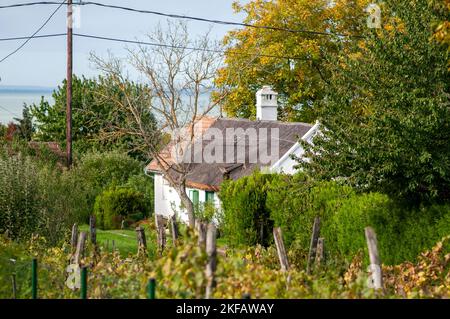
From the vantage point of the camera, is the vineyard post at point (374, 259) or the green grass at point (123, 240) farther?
the green grass at point (123, 240)

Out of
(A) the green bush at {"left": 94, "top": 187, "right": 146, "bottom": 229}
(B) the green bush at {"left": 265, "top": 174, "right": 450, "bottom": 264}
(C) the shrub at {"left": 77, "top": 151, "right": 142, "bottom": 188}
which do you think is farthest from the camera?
(C) the shrub at {"left": 77, "top": 151, "right": 142, "bottom": 188}

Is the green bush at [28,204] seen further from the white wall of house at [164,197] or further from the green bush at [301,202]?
the white wall of house at [164,197]

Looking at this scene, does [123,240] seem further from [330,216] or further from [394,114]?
[394,114]

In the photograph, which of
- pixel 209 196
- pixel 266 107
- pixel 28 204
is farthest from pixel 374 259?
pixel 266 107

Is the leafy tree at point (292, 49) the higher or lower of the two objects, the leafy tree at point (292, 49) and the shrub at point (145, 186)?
the higher

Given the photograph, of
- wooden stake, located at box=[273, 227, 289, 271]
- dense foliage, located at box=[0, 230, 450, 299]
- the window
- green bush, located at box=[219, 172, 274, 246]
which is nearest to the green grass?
green bush, located at box=[219, 172, 274, 246]

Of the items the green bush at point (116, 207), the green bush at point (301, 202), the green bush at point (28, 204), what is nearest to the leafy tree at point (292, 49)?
the green bush at point (116, 207)

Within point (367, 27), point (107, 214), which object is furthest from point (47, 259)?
point (107, 214)

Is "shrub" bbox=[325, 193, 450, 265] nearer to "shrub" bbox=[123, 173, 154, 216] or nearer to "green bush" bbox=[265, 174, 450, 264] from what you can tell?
"green bush" bbox=[265, 174, 450, 264]

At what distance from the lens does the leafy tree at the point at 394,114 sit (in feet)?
55.8

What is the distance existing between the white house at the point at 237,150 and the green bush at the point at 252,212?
4.87m

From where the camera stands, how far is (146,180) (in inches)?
1753

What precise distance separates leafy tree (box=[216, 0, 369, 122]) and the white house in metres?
5.53

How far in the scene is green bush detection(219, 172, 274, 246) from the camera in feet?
85.9
